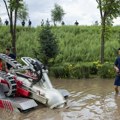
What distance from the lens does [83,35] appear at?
35.7 metres

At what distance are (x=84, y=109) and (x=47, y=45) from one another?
493 inches

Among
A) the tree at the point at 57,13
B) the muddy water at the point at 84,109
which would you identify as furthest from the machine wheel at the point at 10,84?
the tree at the point at 57,13

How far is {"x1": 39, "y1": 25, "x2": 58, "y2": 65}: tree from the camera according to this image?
79.6 feet

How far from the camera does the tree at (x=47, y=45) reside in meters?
24.2

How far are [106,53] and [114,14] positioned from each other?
6.75 m

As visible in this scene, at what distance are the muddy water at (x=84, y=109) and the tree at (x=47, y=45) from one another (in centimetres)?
818

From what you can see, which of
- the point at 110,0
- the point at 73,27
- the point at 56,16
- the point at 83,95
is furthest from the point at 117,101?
the point at 56,16

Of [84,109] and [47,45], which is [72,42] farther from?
[84,109]

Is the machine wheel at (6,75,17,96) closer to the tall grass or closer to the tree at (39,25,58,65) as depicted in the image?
the tree at (39,25,58,65)

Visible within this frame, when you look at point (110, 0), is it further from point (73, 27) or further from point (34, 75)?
point (73, 27)

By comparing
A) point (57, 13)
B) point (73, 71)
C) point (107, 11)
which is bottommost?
point (73, 71)

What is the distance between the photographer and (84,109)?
12.1 metres

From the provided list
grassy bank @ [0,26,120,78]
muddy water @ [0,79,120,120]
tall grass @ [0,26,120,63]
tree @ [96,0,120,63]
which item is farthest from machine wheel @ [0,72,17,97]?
tall grass @ [0,26,120,63]

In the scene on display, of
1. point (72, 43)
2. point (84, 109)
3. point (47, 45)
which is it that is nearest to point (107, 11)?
point (47, 45)
